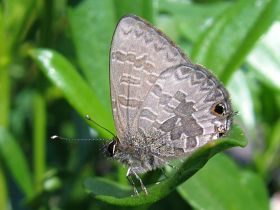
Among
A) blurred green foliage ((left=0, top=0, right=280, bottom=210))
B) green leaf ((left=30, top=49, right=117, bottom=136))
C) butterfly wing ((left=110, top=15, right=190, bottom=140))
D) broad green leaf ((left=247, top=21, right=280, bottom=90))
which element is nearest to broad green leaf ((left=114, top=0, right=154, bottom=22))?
blurred green foliage ((left=0, top=0, right=280, bottom=210))

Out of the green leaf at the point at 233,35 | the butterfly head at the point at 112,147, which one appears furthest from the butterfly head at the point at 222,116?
the butterfly head at the point at 112,147

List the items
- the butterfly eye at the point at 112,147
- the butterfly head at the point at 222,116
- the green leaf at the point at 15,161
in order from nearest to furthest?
the butterfly head at the point at 222,116, the butterfly eye at the point at 112,147, the green leaf at the point at 15,161

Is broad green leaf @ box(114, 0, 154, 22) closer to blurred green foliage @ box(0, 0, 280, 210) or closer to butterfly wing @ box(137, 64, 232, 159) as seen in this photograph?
blurred green foliage @ box(0, 0, 280, 210)

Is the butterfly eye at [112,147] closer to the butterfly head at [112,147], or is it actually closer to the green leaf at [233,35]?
the butterfly head at [112,147]

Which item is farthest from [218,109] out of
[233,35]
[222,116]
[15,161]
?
[15,161]

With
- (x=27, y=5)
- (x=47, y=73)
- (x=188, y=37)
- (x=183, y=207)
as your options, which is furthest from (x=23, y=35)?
(x=183, y=207)

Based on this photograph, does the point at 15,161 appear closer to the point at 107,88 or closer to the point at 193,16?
the point at 107,88
